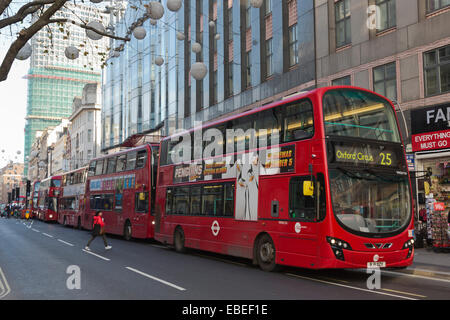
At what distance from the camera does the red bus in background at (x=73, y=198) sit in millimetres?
35406

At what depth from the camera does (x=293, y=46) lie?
87.0ft

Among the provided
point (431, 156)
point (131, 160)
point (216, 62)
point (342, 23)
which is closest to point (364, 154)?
point (431, 156)

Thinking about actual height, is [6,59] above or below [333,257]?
above

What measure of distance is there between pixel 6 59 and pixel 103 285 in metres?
5.23

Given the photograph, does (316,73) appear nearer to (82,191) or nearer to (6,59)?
(6,59)

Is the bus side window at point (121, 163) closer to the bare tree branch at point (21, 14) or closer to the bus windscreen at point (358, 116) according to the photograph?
the bare tree branch at point (21, 14)

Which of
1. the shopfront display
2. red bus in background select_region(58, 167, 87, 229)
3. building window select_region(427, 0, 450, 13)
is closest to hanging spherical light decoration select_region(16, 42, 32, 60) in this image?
the shopfront display

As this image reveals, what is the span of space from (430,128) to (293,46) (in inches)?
394

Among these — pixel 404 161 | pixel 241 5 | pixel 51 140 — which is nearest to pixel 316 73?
pixel 241 5

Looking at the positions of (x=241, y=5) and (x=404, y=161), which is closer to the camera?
(x=404, y=161)

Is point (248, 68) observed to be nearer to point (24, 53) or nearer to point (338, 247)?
point (24, 53)

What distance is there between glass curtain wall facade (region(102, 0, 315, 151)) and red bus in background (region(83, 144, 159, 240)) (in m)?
6.85

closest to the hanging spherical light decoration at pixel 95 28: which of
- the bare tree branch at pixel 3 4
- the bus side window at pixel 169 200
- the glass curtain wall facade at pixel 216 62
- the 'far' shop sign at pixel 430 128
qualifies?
the bare tree branch at pixel 3 4

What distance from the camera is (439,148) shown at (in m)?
18.6
